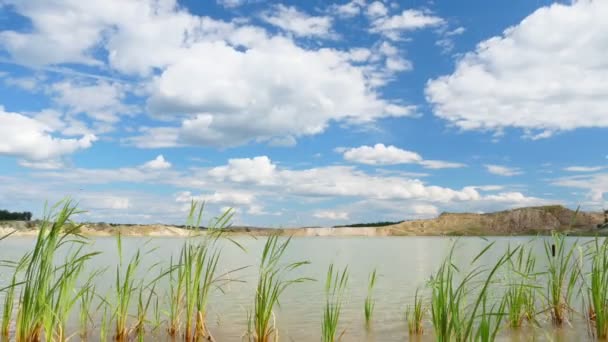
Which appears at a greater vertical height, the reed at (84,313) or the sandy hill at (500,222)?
the sandy hill at (500,222)

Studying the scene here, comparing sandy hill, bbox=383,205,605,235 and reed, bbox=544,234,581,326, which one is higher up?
sandy hill, bbox=383,205,605,235

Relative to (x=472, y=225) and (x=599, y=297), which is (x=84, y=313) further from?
(x=472, y=225)

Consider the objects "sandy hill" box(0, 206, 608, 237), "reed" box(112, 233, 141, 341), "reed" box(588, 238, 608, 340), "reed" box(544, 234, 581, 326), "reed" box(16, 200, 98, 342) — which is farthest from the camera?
"sandy hill" box(0, 206, 608, 237)

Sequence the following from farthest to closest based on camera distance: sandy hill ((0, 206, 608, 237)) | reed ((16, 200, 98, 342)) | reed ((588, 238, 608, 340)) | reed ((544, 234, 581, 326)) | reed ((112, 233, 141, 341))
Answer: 1. sandy hill ((0, 206, 608, 237))
2. reed ((544, 234, 581, 326))
3. reed ((588, 238, 608, 340))
4. reed ((112, 233, 141, 341))
5. reed ((16, 200, 98, 342))

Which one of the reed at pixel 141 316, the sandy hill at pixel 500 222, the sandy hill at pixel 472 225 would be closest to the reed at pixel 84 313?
the reed at pixel 141 316

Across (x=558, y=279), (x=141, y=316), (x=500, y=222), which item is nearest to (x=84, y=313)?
(x=141, y=316)

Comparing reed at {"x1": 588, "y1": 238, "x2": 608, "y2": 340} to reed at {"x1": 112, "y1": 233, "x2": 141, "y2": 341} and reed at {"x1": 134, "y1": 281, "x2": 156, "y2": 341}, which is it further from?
reed at {"x1": 112, "y1": 233, "x2": 141, "y2": 341}

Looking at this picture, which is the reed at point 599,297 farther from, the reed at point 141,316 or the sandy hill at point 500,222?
the sandy hill at point 500,222

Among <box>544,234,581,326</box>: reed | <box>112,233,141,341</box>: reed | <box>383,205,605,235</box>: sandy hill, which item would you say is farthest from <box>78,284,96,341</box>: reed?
<box>383,205,605,235</box>: sandy hill

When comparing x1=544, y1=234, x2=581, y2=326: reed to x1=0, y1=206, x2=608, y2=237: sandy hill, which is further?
x1=0, y1=206, x2=608, y2=237: sandy hill

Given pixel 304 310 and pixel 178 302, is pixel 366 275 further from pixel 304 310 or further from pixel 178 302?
pixel 178 302

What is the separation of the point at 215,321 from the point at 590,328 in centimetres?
726

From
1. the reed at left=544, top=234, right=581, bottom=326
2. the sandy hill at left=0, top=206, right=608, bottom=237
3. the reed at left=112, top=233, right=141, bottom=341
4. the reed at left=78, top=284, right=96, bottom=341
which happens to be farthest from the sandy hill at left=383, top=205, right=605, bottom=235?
the reed at left=112, top=233, right=141, bottom=341

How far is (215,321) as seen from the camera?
1081 cm
